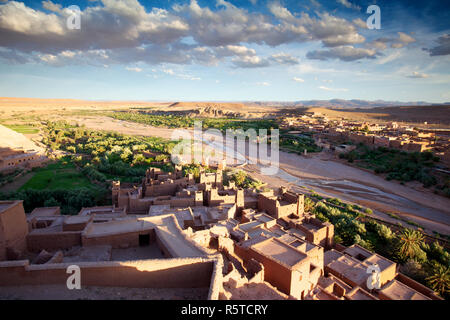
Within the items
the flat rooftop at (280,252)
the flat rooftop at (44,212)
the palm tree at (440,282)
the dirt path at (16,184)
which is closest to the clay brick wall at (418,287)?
the palm tree at (440,282)

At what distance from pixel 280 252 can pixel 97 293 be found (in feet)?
18.2

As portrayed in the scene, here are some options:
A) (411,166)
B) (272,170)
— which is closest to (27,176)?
(272,170)

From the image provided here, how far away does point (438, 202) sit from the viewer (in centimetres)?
2283

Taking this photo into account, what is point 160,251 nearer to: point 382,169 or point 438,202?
point 438,202

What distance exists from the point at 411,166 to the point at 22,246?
3490cm

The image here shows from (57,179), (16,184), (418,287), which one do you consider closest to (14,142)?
(16,184)

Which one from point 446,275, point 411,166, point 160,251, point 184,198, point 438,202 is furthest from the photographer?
point 411,166

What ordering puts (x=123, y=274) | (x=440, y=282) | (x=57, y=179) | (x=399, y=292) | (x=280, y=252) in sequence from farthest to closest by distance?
1. (x=57, y=179)
2. (x=440, y=282)
3. (x=399, y=292)
4. (x=280, y=252)
5. (x=123, y=274)

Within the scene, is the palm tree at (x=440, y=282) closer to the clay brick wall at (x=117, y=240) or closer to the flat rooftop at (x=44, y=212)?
the clay brick wall at (x=117, y=240)

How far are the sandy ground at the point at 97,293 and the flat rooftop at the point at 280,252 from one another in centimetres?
319

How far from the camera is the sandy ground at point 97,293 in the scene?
556cm

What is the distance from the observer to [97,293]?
5.74 meters

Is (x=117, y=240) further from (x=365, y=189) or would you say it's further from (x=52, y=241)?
(x=365, y=189)

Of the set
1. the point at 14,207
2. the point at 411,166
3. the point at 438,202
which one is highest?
the point at 14,207
